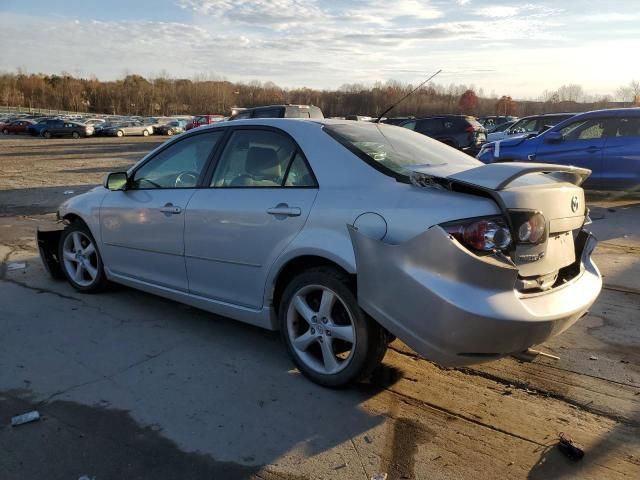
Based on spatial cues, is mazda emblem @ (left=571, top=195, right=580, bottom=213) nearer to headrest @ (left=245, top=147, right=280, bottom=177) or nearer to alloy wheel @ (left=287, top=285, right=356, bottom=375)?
alloy wheel @ (left=287, top=285, right=356, bottom=375)

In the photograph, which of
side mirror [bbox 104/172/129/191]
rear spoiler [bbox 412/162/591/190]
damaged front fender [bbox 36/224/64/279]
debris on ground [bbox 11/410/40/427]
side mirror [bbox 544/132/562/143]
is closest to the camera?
rear spoiler [bbox 412/162/591/190]

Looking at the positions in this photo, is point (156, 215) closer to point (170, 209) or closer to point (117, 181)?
point (170, 209)

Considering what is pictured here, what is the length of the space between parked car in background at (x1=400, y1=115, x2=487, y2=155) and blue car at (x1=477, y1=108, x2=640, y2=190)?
6825 millimetres

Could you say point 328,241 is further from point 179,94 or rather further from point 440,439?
point 179,94

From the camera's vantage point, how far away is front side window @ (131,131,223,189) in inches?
166

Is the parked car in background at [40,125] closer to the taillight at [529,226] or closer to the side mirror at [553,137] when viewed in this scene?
the side mirror at [553,137]

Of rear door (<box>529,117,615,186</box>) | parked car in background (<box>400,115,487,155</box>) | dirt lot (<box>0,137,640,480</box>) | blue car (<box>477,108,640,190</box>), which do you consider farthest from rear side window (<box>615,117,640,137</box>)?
parked car in background (<box>400,115,487,155</box>)

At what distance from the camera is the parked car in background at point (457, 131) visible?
59.9 ft

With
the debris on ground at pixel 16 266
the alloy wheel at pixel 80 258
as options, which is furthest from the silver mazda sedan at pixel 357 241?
the debris on ground at pixel 16 266

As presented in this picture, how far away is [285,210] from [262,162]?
0.57 metres

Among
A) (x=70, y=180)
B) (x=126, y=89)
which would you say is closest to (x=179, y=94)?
(x=126, y=89)

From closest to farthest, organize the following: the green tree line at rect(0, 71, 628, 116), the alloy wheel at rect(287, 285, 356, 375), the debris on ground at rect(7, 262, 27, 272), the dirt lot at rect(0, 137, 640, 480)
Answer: the dirt lot at rect(0, 137, 640, 480) < the alloy wheel at rect(287, 285, 356, 375) < the debris on ground at rect(7, 262, 27, 272) < the green tree line at rect(0, 71, 628, 116)

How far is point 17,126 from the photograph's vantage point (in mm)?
49000

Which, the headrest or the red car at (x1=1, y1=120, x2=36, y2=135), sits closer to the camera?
the headrest
